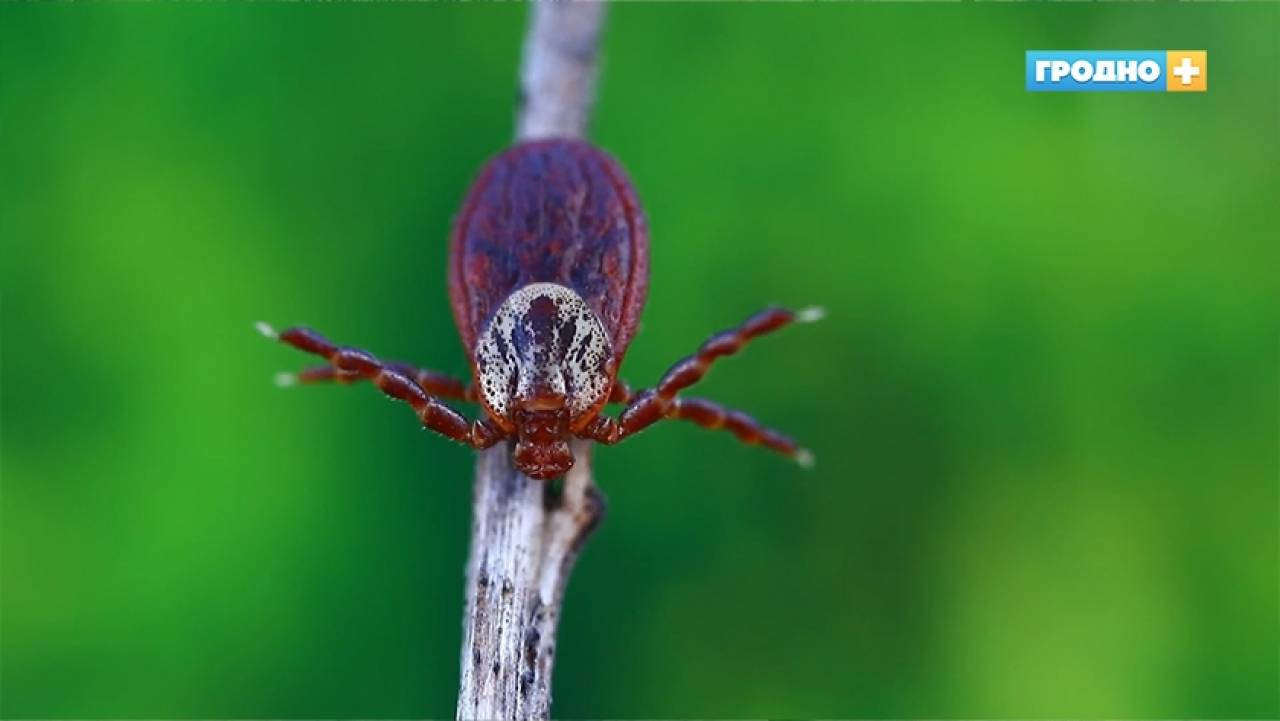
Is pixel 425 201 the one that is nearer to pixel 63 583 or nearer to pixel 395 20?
pixel 395 20

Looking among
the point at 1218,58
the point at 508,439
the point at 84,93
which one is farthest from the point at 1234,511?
the point at 84,93

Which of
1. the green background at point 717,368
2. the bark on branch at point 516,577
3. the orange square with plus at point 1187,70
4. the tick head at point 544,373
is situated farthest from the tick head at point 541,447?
the orange square with plus at point 1187,70

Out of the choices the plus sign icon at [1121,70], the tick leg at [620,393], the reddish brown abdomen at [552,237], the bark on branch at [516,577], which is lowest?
the bark on branch at [516,577]

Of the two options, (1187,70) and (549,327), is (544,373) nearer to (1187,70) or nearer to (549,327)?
(549,327)

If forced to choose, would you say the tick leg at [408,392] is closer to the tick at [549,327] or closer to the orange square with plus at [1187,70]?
the tick at [549,327]

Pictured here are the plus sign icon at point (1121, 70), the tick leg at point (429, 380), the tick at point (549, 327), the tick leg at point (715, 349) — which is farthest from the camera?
the plus sign icon at point (1121, 70)
